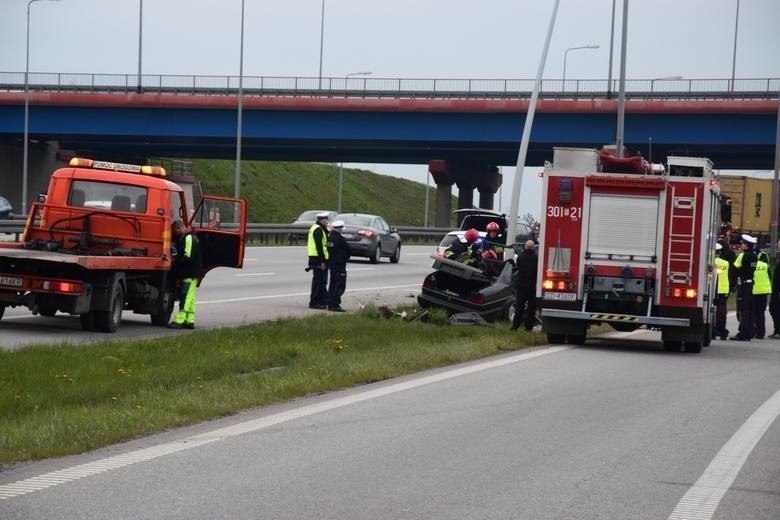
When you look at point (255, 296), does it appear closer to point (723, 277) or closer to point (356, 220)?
point (723, 277)

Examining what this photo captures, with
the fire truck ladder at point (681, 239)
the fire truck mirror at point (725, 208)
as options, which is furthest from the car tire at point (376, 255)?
the fire truck ladder at point (681, 239)

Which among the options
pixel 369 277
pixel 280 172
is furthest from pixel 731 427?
pixel 280 172

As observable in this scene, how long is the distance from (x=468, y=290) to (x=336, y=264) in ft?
10.7

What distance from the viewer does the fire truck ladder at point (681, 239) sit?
60.7 feet

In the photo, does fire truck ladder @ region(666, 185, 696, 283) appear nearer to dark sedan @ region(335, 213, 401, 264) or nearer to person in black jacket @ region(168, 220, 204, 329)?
person in black jacket @ region(168, 220, 204, 329)

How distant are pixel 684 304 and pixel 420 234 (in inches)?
1874

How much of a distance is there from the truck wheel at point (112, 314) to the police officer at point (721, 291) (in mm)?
10421

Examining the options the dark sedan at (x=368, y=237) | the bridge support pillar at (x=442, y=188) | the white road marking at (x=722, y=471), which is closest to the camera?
the white road marking at (x=722, y=471)

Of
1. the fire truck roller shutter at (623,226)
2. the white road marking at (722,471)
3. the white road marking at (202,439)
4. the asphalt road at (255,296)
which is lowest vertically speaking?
the asphalt road at (255,296)

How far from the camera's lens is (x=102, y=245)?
61.2 ft

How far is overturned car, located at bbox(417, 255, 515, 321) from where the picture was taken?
21102 mm

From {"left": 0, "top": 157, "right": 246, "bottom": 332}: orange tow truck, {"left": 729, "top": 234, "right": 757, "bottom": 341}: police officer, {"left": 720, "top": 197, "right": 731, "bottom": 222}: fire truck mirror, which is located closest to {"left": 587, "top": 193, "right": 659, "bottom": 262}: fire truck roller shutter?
{"left": 720, "top": 197, "right": 731, "bottom": 222}: fire truck mirror

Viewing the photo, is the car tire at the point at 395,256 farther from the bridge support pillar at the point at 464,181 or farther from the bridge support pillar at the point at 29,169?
the bridge support pillar at the point at 464,181

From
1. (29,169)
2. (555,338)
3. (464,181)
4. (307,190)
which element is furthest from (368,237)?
(307,190)
